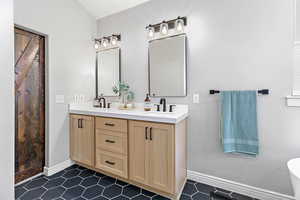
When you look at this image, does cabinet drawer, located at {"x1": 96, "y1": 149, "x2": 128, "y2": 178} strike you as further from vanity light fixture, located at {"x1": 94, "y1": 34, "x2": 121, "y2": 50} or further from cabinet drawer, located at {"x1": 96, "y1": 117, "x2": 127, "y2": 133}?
vanity light fixture, located at {"x1": 94, "y1": 34, "x2": 121, "y2": 50}

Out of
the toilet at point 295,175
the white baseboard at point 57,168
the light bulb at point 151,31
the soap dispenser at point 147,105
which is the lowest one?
the white baseboard at point 57,168

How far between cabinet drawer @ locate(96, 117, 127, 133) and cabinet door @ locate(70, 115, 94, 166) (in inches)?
6.5

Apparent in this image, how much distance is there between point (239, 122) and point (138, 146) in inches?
46.3

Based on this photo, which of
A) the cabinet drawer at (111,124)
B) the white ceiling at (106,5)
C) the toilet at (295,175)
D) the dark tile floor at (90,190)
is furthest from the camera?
the white ceiling at (106,5)

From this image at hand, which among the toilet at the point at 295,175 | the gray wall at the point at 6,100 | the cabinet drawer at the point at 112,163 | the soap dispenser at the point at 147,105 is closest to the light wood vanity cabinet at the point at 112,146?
the cabinet drawer at the point at 112,163

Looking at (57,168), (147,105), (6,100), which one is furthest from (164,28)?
(57,168)

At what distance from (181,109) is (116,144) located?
96 cm

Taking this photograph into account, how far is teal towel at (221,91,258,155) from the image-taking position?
165 centimetres

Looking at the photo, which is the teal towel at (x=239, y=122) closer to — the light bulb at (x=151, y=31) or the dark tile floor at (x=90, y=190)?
the dark tile floor at (x=90, y=190)

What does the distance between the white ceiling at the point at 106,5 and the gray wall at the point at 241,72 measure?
402 mm

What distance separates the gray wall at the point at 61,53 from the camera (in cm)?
206

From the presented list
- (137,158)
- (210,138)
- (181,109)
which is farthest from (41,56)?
(210,138)

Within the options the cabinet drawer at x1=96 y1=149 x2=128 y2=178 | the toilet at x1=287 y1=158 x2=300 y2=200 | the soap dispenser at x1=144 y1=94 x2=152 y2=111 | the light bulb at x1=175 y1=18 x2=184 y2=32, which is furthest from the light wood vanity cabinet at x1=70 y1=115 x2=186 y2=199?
the light bulb at x1=175 y1=18 x2=184 y2=32

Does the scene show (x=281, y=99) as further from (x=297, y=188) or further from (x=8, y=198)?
(x=8, y=198)
